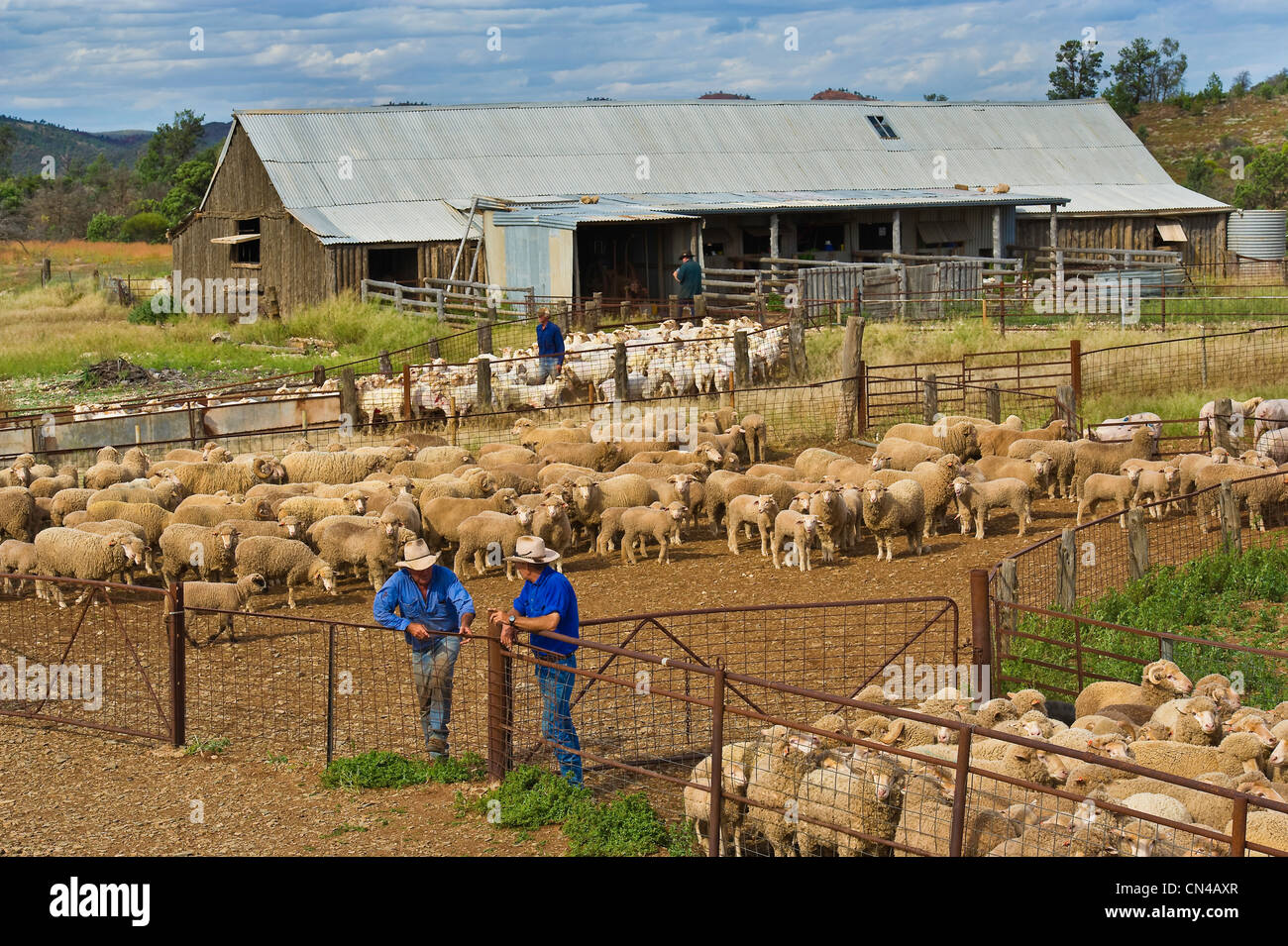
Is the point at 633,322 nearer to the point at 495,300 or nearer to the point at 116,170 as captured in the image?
the point at 495,300

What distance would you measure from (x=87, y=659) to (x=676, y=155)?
3442cm

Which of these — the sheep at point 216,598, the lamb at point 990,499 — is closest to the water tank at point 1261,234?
the lamb at point 990,499

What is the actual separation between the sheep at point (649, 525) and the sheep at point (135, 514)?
481 cm

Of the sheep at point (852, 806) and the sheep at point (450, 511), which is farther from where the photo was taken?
the sheep at point (450, 511)

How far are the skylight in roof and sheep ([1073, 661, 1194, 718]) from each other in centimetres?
3970

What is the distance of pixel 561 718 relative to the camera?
28.3 feet

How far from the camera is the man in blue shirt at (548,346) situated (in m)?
23.2

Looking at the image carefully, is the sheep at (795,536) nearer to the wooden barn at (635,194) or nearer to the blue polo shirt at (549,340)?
the blue polo shirt at (549,340)

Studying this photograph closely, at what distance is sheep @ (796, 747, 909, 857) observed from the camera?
7.24m

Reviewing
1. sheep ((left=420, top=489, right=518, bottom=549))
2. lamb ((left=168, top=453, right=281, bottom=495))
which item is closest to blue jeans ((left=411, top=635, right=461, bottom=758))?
sheep ((left=420, top=489, right=518, bottom=549))

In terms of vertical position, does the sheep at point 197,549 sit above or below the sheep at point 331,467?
below

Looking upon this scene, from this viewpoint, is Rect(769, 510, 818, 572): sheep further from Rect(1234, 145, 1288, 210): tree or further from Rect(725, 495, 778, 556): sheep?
Rect(1234, 145, 1288, 210): tree

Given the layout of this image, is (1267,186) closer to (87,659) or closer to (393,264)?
(393,264)

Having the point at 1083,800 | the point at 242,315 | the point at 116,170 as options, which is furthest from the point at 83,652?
the point at 116,170
